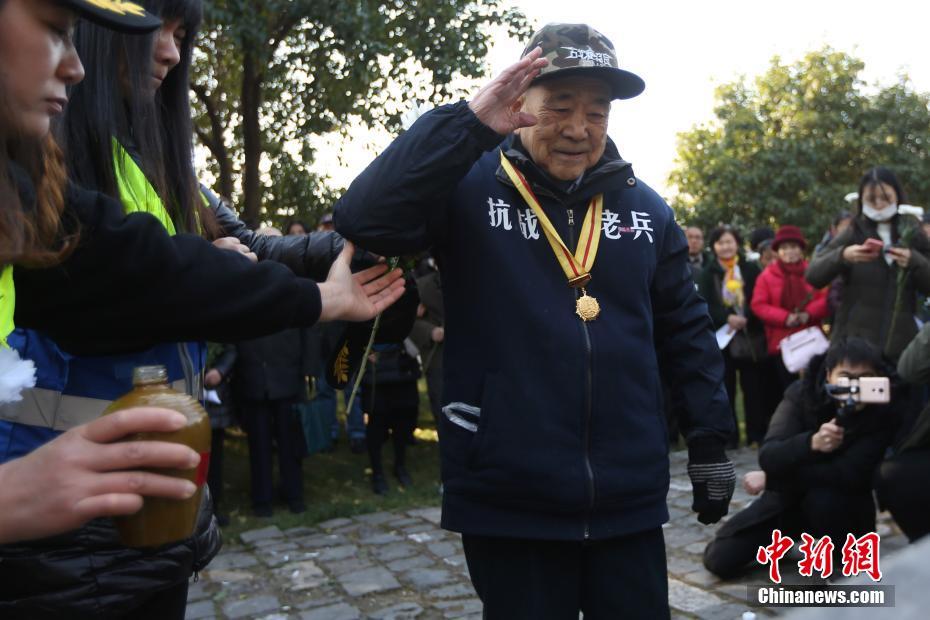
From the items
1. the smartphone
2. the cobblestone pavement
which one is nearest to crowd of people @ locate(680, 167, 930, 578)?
the smartphone

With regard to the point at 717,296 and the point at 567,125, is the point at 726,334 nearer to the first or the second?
the point at 717,296

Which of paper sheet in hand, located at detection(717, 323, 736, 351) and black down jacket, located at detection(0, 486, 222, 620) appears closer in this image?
black down jacket, located at detection(0, 486, 222, 620)

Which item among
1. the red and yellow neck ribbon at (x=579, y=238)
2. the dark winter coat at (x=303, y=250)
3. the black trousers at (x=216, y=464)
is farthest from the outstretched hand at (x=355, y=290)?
the black trousers at (x=216, y=464)

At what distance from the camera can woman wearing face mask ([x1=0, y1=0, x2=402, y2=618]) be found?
1.22 meters

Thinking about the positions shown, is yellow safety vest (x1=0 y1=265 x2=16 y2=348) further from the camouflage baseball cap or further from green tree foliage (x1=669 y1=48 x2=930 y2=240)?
green tree foliage (x1=669 y1=48 x2=930 y2=240)

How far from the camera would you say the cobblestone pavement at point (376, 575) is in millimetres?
4527

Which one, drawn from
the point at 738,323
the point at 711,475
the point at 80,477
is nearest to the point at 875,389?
the point at 711,475

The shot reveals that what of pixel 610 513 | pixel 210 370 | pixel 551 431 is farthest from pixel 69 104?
pixel 210 370

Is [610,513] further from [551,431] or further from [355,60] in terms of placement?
[355,60]

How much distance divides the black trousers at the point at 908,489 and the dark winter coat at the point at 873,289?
→ 2136 mm

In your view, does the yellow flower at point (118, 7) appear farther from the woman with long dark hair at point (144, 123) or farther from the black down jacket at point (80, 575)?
the black down jacket at point (80, 575)

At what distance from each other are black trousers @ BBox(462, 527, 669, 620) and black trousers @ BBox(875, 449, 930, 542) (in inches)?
96.9

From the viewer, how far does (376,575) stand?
5129 millimetres

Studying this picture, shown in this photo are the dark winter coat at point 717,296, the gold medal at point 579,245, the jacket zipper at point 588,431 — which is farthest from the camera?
the dark winter coat at point 717,296
